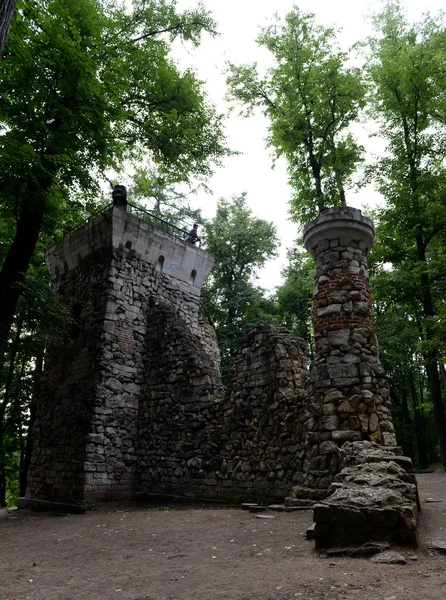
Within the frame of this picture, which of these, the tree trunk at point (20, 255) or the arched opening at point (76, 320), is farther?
the arched opening at point (76, 320)

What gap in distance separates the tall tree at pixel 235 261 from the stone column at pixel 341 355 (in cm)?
1590

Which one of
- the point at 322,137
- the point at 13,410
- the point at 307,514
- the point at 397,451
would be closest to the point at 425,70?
the point at 322,137

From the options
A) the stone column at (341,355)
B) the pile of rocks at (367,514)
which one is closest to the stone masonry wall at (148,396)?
the stone column at (341,355)

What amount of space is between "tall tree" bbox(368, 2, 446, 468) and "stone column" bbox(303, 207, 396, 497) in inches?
282

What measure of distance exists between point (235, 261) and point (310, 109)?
34.1 feet

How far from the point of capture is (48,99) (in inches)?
336

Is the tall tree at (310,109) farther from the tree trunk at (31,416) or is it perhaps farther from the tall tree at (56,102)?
the tree trunk at (31,416)

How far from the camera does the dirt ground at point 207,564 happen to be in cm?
324

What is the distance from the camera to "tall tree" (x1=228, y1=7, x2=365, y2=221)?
53.1 ft

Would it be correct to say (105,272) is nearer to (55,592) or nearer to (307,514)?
(307,514)

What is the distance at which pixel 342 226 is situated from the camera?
25.2 ft

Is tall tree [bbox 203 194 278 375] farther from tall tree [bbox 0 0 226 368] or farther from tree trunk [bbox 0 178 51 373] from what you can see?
tree trunk [bbox 0 178 51 373]

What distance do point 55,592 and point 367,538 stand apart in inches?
111

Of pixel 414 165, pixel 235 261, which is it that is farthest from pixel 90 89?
pixel 235 261
